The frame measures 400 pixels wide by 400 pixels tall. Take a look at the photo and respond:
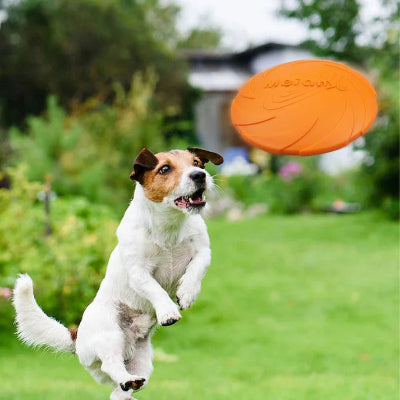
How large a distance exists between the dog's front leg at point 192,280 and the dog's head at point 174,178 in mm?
218

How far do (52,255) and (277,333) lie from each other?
3159mm

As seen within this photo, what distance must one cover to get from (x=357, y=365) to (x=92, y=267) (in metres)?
3.26

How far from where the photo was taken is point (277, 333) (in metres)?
9.05

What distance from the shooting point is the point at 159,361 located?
7.71 metres

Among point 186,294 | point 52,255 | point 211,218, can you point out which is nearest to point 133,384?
point 186,294

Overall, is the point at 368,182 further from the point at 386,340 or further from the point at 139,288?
the point at 139,288

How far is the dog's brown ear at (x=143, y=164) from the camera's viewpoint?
242 centimetres

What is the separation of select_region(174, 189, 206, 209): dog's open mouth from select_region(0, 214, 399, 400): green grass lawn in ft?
12.5

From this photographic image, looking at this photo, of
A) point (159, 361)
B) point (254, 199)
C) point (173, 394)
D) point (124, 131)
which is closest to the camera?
point (173, 394)

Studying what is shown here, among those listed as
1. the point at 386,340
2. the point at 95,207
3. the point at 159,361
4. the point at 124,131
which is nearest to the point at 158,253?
the point at 159,361

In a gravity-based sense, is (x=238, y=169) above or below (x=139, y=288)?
below

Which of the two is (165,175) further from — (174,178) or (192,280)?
(192,280)

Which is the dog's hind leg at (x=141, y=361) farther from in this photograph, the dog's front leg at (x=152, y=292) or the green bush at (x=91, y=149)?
the green bush at (x=91, y=149)

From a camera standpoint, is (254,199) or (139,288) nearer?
(139,288)
